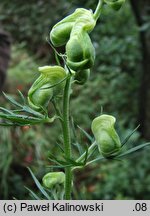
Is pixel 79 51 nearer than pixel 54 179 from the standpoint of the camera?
Yes

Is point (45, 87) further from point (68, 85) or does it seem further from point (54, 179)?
point (54, 179)

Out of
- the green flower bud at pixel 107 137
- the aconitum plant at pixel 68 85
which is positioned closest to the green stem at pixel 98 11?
the aconitum plant at pixel 68 85

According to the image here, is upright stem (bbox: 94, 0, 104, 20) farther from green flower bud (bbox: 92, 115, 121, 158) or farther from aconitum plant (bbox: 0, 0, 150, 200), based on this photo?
green flower bud (bbox: 92, 115, 121, 158)

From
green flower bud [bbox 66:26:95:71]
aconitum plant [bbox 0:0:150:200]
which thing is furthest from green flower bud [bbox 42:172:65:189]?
green flower bud [bbox 66:26:95:71]

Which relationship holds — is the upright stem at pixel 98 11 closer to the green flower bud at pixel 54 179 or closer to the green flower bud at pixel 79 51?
the green flower bud at pixel 79 51

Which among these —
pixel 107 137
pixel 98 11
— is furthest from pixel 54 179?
pixel 98 11
